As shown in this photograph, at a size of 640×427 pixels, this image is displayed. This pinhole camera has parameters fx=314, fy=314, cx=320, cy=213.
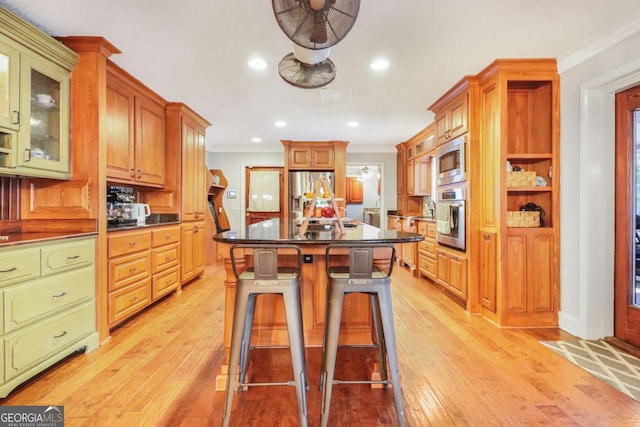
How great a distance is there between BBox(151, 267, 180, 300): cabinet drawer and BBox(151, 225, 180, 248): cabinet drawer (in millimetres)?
331

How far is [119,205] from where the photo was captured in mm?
3344

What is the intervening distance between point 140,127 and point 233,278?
2370mm

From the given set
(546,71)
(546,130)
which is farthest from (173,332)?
(546,71)

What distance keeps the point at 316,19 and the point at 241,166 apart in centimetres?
532

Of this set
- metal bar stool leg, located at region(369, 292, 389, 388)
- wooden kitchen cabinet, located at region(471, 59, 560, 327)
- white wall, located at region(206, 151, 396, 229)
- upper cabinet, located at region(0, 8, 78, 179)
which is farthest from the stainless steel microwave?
upper cabinet, located at region(0, 8, 78, 179)

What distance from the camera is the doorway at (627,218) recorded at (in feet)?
7.73

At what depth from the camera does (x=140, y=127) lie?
10.9 ft

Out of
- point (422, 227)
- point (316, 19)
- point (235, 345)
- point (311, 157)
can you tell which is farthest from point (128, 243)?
point (311, 157)

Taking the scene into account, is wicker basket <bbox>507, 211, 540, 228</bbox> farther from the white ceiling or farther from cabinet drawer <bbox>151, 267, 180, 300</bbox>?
cabinet drawer <bbox>151, 267, 180, 300</bbox>

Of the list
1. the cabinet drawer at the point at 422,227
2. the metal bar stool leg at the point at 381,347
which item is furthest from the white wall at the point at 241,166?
the metal bar stool leg at the point at 381,347

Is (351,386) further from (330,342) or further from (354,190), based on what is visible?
(354,190)

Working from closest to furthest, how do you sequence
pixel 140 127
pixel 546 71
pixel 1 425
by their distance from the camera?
pixel 1 425 → pixel 546 71 → pixel 140 127

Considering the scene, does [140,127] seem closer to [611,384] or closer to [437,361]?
[437,361]

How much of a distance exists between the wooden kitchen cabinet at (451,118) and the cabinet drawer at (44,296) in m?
3.50
